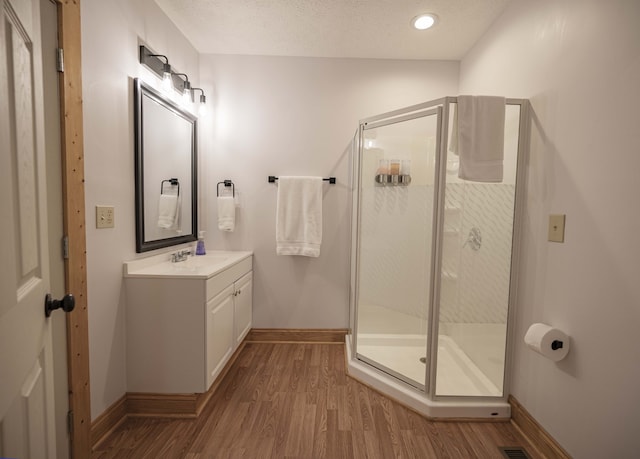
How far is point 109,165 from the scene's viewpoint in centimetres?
151

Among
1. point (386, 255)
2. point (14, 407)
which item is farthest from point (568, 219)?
point (14, 407)

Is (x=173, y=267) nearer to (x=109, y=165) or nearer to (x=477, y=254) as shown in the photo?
(x=109, y=165)

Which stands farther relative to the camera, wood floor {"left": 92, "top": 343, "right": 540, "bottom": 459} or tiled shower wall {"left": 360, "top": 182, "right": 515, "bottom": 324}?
tiled shower wall {"left": 360, "top": 182, "right": 515, "bottom": 324}

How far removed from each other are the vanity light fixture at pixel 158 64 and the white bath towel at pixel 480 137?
183 centimetres

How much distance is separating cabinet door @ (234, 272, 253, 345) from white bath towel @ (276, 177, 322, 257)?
381 millimetres

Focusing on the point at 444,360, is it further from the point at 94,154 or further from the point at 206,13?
the point at 206,13

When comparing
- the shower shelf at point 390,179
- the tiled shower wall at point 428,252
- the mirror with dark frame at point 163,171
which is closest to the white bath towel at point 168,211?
the mirror with dark frame at point 163,171

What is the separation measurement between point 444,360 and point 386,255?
86 cm

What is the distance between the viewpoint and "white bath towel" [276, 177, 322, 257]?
2.48 meters

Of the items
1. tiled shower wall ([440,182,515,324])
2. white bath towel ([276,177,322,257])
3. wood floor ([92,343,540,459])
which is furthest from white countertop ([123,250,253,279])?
tiled shower wall ([440,182,515,324])

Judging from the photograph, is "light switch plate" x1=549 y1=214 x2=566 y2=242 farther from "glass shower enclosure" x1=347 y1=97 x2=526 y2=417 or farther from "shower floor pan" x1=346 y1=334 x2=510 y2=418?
"shower floor pan" x1=346 y1=334 x2=510 y2=418

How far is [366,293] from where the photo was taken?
7.30 feet

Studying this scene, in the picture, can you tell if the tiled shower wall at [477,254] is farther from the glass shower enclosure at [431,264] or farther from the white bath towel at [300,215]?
the white bath towel at [300,215]

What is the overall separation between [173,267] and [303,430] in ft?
4.10
